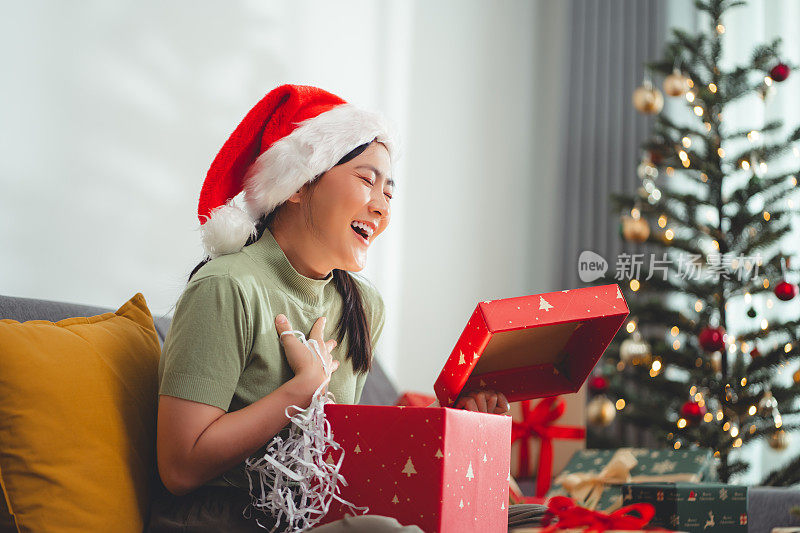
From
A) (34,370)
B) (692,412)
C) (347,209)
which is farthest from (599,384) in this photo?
(34,370)

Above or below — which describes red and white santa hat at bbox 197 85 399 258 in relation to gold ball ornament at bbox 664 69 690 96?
below

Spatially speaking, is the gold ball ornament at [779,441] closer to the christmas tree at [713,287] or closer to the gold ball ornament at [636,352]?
the christmas tree at [713,287]

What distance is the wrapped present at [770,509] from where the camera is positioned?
1.60 meters

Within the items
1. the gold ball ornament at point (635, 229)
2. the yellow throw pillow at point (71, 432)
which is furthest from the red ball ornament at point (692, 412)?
the yellow throw pillow at point (71, 432)

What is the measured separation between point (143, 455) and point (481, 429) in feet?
1.55

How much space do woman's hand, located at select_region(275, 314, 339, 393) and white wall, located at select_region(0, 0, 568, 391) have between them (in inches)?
13.6

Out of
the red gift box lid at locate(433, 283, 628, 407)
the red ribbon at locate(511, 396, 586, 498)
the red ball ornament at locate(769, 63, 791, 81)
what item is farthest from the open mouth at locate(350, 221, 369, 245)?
the red ball ornament at locate(769, 63, 791, 81)

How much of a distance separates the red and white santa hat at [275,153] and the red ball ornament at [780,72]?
1785mm

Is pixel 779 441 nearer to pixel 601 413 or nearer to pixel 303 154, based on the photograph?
pixel 601 413

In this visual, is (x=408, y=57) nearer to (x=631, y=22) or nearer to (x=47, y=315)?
(x=631, y=22)

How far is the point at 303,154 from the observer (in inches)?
46.5

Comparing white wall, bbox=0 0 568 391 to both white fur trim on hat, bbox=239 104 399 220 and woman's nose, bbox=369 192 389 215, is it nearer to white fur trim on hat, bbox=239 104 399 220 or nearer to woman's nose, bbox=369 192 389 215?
white fur trim on hat, bbox=239 104 399 220

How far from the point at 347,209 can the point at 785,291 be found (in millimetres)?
1720

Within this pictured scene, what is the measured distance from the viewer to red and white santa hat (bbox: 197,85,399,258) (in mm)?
1164
